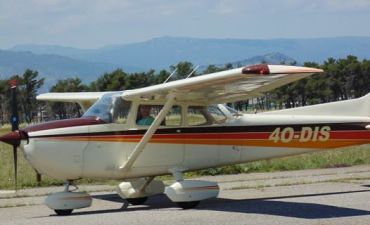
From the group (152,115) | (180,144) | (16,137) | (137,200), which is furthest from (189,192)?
(16,137)

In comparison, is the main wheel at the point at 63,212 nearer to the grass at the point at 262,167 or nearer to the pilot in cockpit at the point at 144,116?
the pilot in cockpit at the point at 144,116

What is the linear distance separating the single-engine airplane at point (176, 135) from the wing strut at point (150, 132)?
0.06 ft

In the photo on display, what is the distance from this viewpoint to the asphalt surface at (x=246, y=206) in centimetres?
915

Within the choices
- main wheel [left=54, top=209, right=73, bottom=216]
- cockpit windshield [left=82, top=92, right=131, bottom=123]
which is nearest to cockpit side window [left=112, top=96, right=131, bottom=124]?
cockpit windshield [left=82, top=92, right=131, bottom=123]

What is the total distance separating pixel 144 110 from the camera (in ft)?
36.8

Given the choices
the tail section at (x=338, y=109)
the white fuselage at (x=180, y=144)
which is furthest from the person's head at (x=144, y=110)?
the tail section at (x=338, y=109)

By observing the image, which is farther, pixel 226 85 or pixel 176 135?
pixel 176 135

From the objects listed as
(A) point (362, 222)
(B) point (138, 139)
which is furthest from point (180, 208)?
(A) point (362, 222)

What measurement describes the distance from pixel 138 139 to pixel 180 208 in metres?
1.38

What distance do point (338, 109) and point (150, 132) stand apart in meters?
3.96

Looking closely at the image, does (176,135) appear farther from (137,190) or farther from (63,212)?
(63,212)

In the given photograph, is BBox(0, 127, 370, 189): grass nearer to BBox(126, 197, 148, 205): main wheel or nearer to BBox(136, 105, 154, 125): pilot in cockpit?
BBox(126, 197, 148, 205): main wheel

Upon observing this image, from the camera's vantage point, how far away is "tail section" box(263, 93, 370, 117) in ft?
40.4

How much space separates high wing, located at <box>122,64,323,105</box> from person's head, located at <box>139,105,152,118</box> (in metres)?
0.18
